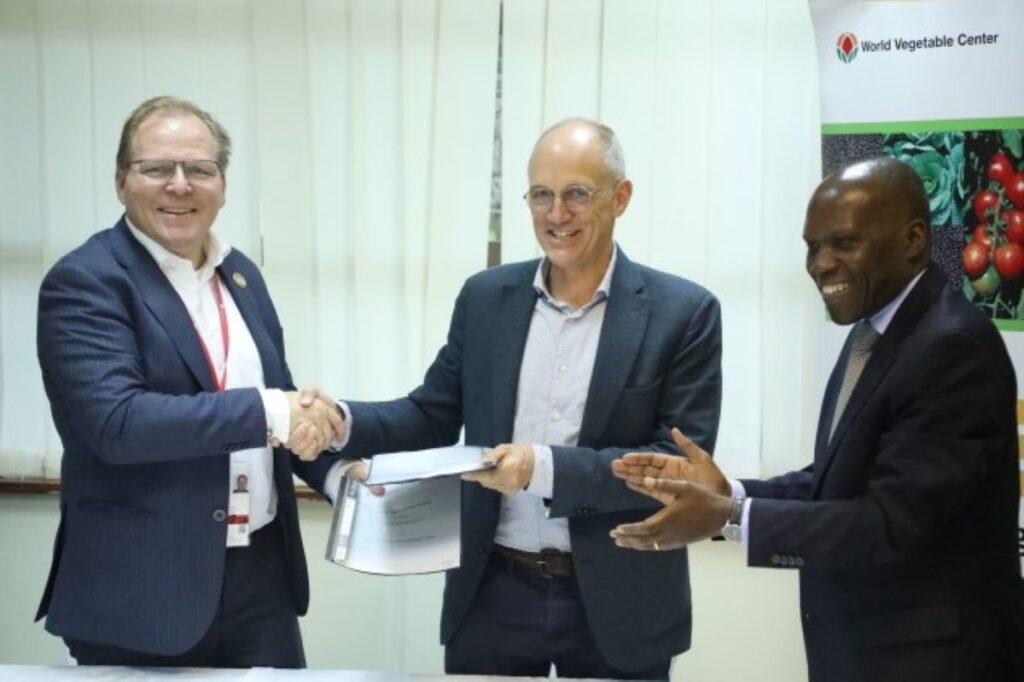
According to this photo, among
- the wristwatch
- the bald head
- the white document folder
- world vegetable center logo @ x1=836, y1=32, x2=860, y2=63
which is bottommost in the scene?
the white document folder

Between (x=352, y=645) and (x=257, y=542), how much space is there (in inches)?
79.1

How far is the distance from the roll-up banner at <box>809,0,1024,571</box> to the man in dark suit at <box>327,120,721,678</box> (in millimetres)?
1312

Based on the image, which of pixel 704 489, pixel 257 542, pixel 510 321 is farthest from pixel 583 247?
pixel 257 542

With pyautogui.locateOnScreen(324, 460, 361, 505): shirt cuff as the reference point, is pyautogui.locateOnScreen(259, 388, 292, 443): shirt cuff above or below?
above

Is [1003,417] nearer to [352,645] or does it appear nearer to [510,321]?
[510,321]

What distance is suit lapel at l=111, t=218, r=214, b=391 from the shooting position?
2.33 metres

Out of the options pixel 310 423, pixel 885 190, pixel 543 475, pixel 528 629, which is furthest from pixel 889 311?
pixel 310 423

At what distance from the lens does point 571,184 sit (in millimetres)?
2543

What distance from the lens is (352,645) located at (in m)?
4.32

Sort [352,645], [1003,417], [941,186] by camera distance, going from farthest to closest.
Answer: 1. [352,645]
2. [941,186]
3. [1003,417]

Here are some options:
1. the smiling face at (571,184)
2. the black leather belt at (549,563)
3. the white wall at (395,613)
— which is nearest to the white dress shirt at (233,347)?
the black leather belt at (549,563)

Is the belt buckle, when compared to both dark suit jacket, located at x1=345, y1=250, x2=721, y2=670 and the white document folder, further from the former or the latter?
the white document folder

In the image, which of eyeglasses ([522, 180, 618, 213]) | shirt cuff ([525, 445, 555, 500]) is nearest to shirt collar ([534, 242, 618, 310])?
eyeglasses ([522, 180, 618, 213])

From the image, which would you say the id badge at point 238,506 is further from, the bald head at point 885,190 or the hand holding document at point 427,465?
the bald head at point 885,190
